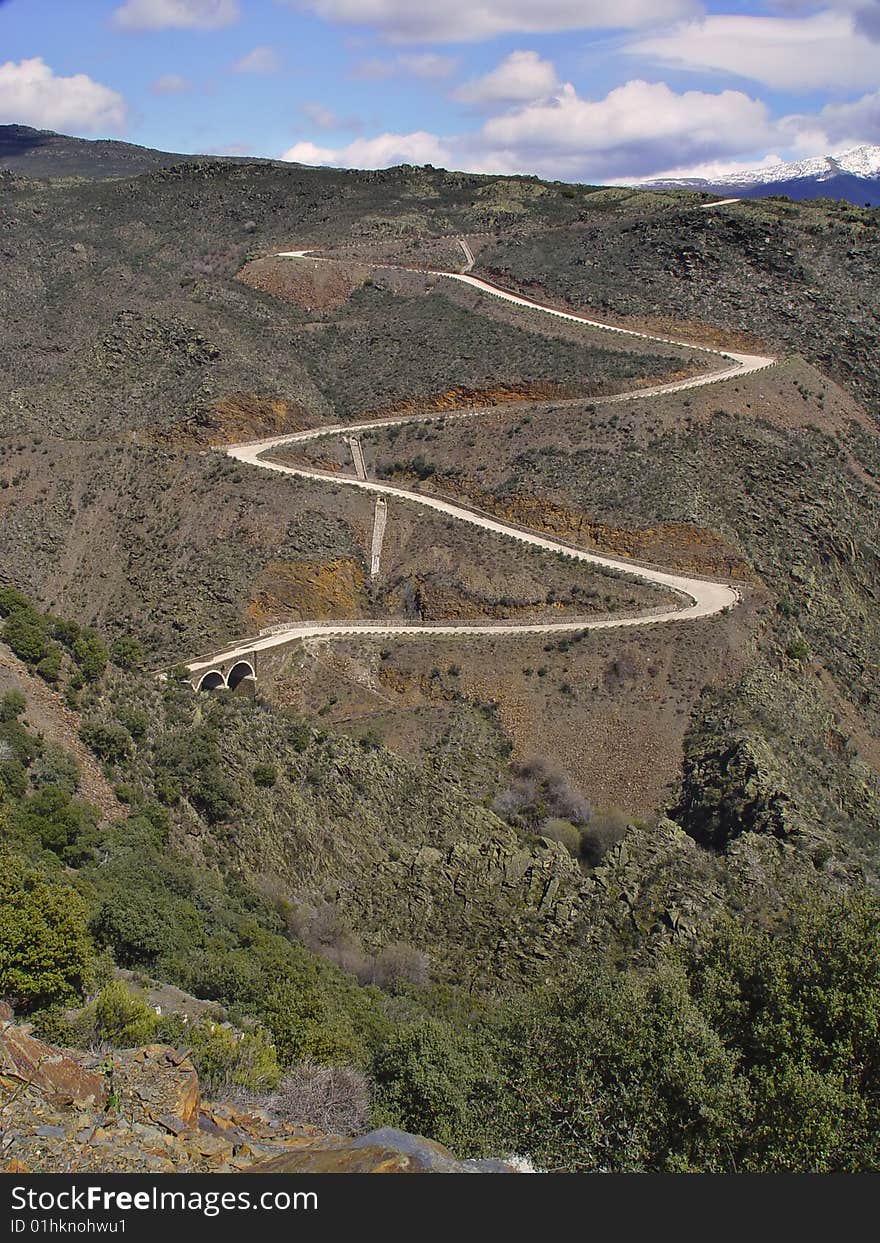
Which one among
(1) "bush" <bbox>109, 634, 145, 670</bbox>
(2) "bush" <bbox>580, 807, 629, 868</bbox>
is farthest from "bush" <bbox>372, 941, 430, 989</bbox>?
(1) "bush" <bbox>109, 634, 145, 670</bbox>

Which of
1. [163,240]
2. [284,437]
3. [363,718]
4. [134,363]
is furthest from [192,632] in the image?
[163,240]

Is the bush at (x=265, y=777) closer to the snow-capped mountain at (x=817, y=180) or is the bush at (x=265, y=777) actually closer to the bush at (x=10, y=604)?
the bush at (x=10, y=604)

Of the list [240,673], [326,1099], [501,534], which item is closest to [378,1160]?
[326,1099]

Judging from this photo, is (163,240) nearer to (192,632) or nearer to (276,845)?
(192,632)

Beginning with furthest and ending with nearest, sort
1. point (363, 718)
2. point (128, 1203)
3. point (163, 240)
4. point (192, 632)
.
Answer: point (163, 240)
point (192, 632)
point (363, 718)
point (128, 1203)

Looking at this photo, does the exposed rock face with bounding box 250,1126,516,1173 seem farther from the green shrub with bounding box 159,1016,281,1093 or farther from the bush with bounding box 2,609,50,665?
the bush with bounding box 2,609,50,665

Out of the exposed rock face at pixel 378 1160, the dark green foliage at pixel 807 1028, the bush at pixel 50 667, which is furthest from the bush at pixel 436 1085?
the bush at pixel 50 667

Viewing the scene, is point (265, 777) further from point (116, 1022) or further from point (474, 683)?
point (116, 1022)
